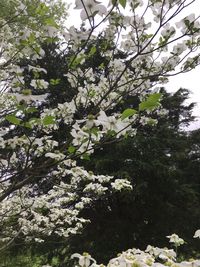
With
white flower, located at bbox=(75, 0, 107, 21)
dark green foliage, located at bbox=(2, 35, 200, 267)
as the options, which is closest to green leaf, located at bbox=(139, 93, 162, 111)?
white flower, located at bbox=(75, 0, 107, 21)

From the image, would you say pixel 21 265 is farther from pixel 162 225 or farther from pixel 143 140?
pixel 143 140

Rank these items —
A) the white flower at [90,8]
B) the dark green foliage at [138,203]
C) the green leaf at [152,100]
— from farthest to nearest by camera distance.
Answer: the dark green foliage at [138,203], the white flower at [90,8], the green leaf at [152,100]

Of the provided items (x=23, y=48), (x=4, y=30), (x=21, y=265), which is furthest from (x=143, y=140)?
(x=23, y=48)

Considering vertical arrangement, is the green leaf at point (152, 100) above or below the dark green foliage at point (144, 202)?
→ below

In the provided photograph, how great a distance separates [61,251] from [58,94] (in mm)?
4254

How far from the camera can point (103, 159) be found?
9.10 m

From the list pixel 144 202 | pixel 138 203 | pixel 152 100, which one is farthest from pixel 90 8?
pixel 138 203

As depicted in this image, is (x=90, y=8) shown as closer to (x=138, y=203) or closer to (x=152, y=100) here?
(x=152, y=100)

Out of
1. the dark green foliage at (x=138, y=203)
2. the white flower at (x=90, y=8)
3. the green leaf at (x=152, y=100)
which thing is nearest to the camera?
the green leaf at (x=152, y=100)

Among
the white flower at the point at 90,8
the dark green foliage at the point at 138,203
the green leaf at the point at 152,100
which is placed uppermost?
the dark green foliage at the point at 138,203

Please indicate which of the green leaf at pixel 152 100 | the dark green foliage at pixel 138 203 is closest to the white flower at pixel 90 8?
the green leaf at pixel 152 100

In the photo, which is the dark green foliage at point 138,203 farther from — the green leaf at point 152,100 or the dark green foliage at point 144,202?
the green leaf at point 152,100

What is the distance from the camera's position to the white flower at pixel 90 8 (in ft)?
4.62

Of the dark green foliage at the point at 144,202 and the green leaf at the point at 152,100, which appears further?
the dark green foliage at the point at 144,202
